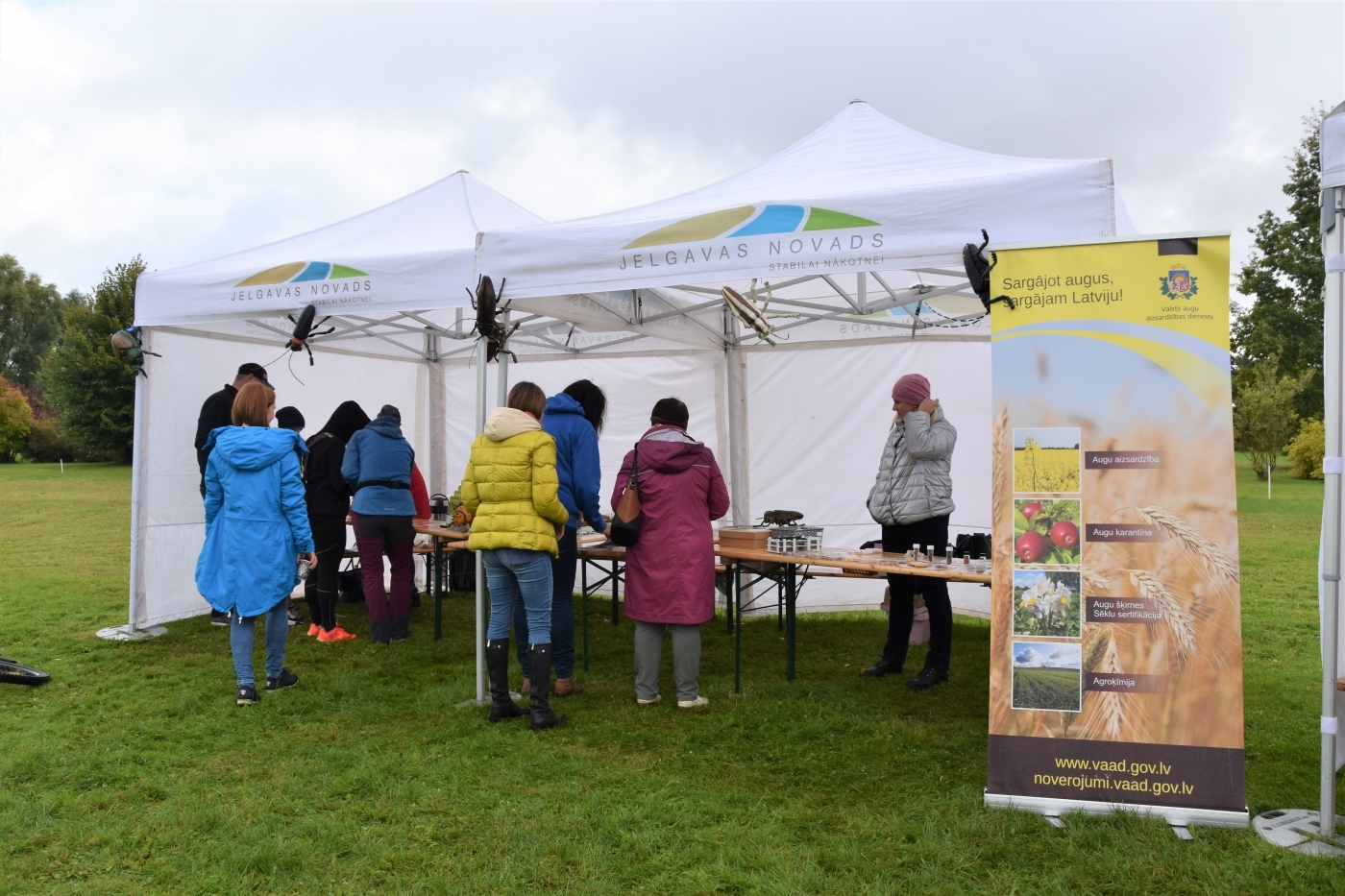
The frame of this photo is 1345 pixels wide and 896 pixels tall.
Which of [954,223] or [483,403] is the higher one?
[954,223]

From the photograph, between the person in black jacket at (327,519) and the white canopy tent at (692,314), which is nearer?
the white canopy tent at (692,314)

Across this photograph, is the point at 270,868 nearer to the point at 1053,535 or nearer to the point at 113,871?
the point at 113,871

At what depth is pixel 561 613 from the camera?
14.8 ft

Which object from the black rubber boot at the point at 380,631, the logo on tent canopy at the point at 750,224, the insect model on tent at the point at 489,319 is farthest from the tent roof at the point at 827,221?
the black rubber boot at the point at 380,631

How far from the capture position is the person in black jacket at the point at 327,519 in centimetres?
600

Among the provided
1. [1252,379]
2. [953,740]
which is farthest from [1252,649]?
[1252,379]

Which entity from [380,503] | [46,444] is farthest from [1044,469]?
[46,444]

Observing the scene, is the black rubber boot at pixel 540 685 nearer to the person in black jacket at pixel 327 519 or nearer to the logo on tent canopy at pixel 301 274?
the logo on tent canopy at pixel 301 274

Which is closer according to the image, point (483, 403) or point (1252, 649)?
point (483, 403)

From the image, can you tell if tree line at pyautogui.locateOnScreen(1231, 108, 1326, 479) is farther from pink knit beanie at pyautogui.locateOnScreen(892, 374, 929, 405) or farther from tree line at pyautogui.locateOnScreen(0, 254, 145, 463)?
tree line at pyautogui.locateOnScreen(0, 254, 145, 463)

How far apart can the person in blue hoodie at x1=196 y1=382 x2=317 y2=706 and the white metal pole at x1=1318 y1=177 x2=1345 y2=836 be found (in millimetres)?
4155

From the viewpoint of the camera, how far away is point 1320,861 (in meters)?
2.63

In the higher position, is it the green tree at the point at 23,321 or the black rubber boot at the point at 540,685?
the green tree at the point at 23,321

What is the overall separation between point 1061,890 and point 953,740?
1.35 meters
